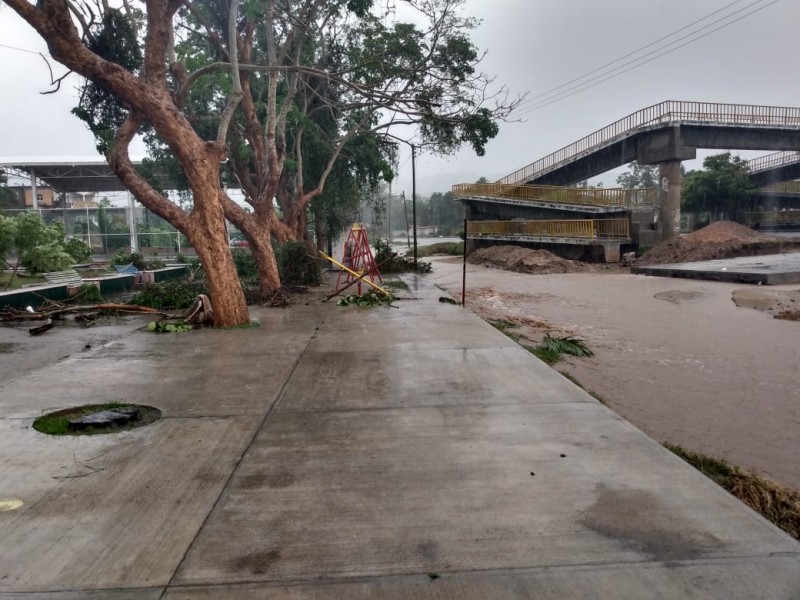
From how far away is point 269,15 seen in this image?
13.2m

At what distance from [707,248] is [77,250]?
26134mm

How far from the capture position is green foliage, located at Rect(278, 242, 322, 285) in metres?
17.1

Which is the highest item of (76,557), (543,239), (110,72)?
(110,72)

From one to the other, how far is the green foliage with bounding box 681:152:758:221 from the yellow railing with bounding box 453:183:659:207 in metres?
15.2

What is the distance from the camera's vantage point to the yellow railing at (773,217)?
43.2 meters

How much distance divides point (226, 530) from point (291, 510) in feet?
1.24

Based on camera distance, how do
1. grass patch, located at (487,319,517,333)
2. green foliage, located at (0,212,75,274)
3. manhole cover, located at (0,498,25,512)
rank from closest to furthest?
manhole cover, located at (0,498,25,512)
grass patch, located at (487,319,517,333)
green foliage, located at (0,212,75,274)

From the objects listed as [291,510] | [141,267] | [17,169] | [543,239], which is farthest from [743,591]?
[17,169]

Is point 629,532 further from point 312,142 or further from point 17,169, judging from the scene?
point 17,169

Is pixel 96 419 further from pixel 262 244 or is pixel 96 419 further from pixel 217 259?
pixel 262 244

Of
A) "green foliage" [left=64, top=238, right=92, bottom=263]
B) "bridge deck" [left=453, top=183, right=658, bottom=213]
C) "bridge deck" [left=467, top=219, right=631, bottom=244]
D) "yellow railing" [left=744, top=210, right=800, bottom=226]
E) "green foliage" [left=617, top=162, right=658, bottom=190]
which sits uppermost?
"green foliage" [left=617, top=162, right=658, bottom=190]

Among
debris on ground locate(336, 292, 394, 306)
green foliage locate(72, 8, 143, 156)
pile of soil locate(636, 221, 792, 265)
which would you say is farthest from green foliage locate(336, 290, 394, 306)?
pile of soil locate(636, 221, 792, 265)

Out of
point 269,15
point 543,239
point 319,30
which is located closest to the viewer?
point 269,15

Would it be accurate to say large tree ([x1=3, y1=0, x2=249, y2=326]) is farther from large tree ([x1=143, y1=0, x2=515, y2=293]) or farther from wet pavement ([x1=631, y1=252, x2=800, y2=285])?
wet pavement ([x1=631, y1=252, x2=800, y2=285])
